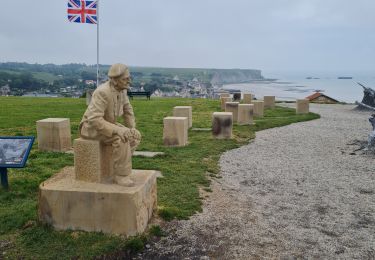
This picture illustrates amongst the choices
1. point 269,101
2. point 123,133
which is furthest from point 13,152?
point 269,101

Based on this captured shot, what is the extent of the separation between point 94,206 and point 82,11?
1453 centimetres

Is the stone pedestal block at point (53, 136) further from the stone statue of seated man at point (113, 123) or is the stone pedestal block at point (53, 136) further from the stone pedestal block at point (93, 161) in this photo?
the stone statue of seated man at point (113, 123)

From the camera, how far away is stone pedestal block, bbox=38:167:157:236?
15.5 feet

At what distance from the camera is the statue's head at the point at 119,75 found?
15.7 feet

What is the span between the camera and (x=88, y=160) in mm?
4922

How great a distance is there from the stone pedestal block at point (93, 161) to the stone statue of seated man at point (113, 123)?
8 cm

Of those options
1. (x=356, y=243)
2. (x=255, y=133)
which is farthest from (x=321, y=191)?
(x=255, y=133)

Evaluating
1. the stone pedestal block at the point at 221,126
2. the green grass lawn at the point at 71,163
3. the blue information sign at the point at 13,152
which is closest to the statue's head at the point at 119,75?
the green grass lawn at the point at 71,163

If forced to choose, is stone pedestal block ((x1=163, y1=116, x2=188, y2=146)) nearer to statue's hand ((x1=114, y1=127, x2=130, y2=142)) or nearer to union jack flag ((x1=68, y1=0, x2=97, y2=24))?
statue's hand ((x1=114, y1=127, x2=130, y2=142))

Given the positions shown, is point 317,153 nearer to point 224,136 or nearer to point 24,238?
point 224,136

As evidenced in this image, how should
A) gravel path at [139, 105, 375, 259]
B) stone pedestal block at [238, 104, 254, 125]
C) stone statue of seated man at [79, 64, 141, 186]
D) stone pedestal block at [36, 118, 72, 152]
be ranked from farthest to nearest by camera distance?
1. stone pedestal block at [238, 104, 254, 125]
2. stone pedestal block at [36, 118, 72, 152]
3. stone statue of seated man at [79, 64, 141, 186]
4. gravel path at [139, 105, 375, 259]

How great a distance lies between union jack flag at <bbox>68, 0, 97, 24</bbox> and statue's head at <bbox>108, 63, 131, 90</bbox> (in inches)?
532

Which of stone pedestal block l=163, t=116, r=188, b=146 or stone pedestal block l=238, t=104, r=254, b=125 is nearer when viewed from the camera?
stone pedestal block l=163, t=116, r=188, b=146

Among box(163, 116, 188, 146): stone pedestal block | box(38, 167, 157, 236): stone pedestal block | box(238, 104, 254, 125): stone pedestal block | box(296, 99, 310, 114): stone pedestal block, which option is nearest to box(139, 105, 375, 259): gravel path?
box(38, 167, 157, 236): stone pedestal block
